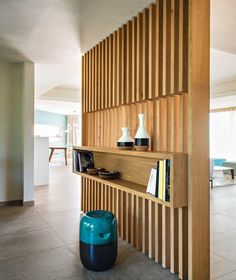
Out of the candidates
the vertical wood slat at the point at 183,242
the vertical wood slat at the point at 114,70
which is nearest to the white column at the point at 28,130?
the vertical wood slat at the point at 114,70

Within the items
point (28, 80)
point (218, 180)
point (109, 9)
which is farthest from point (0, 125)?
point (218, 180)

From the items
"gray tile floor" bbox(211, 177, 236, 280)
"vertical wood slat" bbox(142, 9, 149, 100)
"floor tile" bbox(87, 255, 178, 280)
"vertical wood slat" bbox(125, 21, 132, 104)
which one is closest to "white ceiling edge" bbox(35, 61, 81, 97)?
"vertical wood slat" bbox(125, 21, 132, 104)

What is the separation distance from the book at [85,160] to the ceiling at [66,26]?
1.55m

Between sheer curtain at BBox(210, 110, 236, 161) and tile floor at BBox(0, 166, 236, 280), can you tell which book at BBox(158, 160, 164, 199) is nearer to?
tile floor at BBox(0, 166, 236, 280)

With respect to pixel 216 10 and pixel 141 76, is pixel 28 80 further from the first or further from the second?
pixel 216 10

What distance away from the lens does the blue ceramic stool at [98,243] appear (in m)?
2.24

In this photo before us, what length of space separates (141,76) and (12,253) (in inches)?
88.4

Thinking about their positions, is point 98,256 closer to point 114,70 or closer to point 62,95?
point 114,70

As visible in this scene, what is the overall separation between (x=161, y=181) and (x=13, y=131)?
11.2ft

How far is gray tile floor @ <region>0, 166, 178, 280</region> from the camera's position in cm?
222

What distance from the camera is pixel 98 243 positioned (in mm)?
2238

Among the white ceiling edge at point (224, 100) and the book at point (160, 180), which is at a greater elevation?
the white ceiling edge at point (224, 100)

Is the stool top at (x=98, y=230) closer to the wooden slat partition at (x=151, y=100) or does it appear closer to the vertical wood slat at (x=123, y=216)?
the wooden slat partition at (x=151, y=100)

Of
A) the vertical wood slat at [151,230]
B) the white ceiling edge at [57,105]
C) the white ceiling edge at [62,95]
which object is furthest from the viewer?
the white ceiling edge at [57,105]
